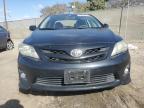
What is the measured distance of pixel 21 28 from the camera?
23.6 metres

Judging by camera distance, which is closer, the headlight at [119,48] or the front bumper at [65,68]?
the front bumper at [65,68]

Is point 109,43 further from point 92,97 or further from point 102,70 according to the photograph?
point 92,97

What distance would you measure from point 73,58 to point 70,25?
7.38ft

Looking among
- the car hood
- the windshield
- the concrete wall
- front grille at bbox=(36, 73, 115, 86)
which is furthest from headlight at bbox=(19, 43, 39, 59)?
the concrete wall

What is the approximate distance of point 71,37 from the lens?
4750 millimetres

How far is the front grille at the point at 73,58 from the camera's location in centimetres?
433

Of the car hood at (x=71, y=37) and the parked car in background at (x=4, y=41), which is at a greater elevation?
the car hood at (x=71, y=37)

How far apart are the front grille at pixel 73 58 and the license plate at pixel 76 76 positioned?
0.56 ft

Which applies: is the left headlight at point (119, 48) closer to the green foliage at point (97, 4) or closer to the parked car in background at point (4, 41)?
the parked car in background at point (4, 41)

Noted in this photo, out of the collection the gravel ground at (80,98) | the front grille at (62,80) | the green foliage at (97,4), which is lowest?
the green foliage at (97,4)

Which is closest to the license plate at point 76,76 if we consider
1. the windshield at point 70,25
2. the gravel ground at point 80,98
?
the gravel ground at point 80,98

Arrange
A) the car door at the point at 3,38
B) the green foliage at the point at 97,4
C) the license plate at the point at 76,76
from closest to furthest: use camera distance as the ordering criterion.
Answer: the license plate at the point at 76,76 < the car door at the point at 3,38 < the green foliage at the point at 97,4

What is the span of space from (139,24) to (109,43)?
13760mm

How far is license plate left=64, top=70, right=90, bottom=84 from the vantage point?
428 cm
